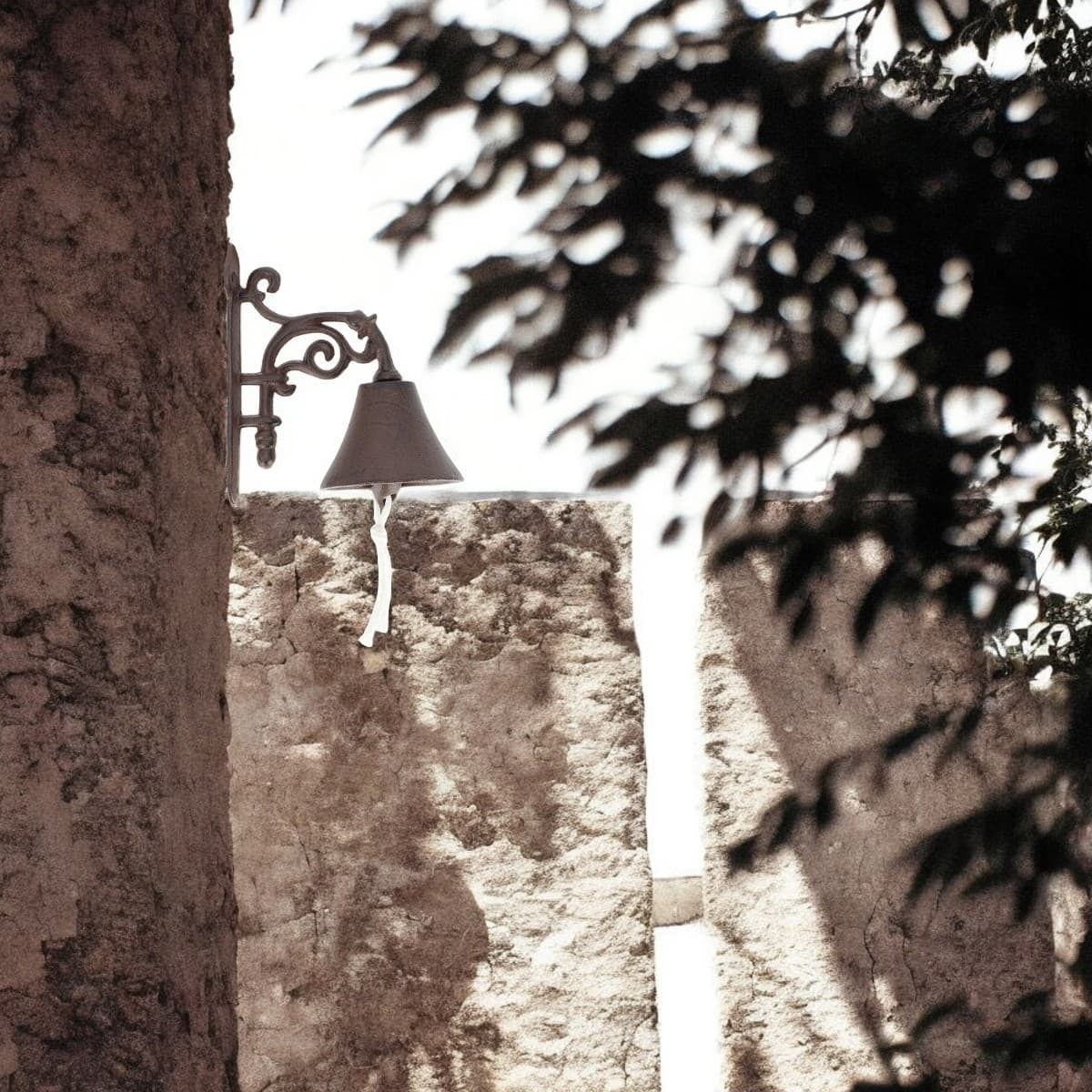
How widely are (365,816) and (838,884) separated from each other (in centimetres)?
118

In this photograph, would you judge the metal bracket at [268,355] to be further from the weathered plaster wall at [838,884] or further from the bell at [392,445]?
the weathered plaster wall at [838,884]

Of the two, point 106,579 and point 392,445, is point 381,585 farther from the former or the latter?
point 106,579

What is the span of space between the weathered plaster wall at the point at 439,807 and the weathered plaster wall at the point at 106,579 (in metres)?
1.94

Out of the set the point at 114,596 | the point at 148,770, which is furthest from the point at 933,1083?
the point at 114,596

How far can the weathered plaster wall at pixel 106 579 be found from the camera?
140 centimetres

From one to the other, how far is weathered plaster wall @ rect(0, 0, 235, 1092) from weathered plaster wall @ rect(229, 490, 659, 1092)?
194 cm

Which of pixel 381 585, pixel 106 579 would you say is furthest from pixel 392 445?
pixel 106 579

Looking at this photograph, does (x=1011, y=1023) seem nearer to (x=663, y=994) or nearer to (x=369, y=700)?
(x=369, y=700)

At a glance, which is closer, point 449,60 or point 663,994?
point 449,60

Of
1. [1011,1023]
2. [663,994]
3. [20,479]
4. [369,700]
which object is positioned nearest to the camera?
[1011,1023]

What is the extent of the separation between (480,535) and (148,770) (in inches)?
92.0

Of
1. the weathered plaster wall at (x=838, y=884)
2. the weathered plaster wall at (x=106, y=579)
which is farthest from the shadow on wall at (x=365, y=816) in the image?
the weathered plaster wall at (x=106, y=579)

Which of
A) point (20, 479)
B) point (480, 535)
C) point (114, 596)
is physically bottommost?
point (114, 596)

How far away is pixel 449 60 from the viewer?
156 centimetres
